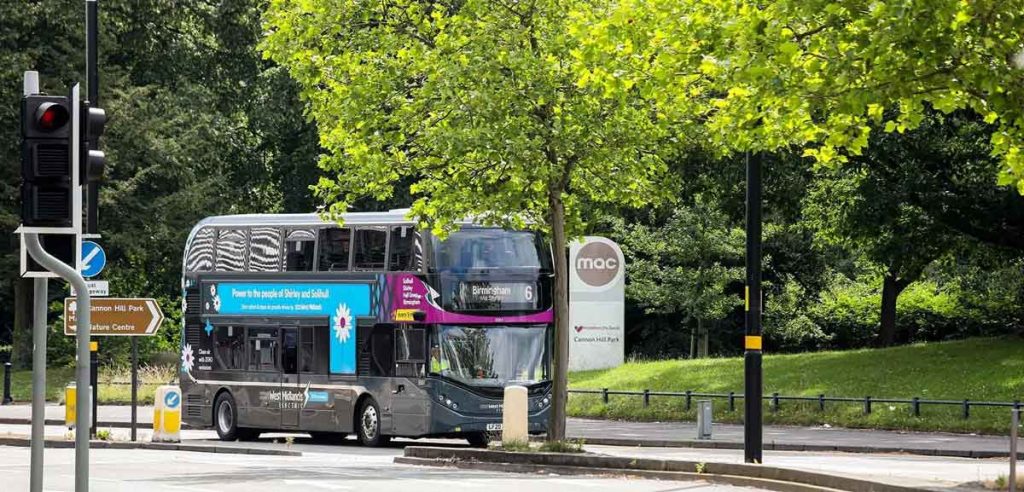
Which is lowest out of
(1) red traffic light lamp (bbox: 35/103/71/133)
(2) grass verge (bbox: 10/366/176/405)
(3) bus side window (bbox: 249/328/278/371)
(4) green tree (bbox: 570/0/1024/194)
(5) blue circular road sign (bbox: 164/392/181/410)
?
(2) grass verge (bbox: 10/366/176/405)

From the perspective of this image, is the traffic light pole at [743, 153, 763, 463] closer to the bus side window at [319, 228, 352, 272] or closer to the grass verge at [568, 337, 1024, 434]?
the bus side window at [319, 228, 352, 272]

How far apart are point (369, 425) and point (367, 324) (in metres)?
1.85

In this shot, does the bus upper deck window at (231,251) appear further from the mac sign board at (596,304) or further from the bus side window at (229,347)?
the mac sign board at (596,304)

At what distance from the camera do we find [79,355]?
11.5m

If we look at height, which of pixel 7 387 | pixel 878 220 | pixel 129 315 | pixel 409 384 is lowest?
pixel 7 387

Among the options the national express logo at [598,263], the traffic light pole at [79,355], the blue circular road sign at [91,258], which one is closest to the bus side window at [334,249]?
the blue circular road sign at [91,258]

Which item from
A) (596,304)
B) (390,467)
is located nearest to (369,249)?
(390,467)

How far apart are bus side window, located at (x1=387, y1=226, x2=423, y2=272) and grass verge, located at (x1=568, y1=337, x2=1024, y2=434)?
10.3 meters

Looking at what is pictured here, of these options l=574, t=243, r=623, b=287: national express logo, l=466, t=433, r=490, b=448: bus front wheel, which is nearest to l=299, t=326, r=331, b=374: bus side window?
l=466, t=433, r=490, b=448: bus front wheel

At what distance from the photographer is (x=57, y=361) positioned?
5525 cm

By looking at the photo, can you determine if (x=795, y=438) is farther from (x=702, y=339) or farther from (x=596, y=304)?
(x=702, y=339)

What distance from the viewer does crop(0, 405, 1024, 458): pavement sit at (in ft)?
92.7

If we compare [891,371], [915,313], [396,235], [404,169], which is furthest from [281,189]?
[404,169]

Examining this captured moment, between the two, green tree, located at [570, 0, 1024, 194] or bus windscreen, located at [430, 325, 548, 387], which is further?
bus windscreen, located at [430, 325, 548, 387]
